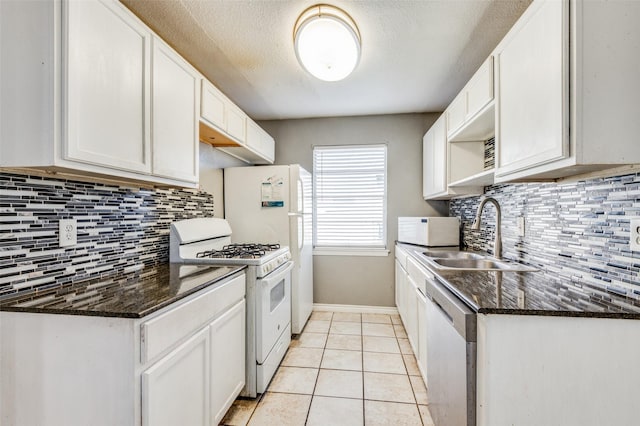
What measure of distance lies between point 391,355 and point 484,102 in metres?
2.02

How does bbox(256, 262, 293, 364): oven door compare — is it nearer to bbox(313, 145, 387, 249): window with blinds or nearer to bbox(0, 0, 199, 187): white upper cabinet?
bbox(0, 0, 199, 187): white upper cabinet

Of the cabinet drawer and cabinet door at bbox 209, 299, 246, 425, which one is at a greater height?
the cabinet drawer

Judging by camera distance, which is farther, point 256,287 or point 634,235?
point 256,287

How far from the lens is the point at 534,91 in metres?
1.24

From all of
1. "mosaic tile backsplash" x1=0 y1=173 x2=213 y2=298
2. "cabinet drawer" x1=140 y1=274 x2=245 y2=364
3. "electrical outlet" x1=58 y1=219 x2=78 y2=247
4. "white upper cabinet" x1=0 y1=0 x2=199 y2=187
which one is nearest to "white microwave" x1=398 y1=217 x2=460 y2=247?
"cabinet drawer" x1=140 y1=274 x2=245 y2=364

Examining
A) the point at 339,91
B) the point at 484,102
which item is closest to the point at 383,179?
the point at 339,91

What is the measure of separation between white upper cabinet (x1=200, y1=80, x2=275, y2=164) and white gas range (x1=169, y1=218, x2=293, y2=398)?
0.70 m

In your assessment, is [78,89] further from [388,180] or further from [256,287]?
[388,180]

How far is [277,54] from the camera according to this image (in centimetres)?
211

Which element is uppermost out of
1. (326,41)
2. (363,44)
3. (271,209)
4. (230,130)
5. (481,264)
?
(363,44)

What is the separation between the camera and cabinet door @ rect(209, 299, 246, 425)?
1.52 meters

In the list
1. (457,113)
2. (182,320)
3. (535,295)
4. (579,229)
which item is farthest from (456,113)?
(182,320)

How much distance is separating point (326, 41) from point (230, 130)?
3.34 ft

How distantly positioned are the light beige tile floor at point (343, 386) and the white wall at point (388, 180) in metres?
0.64
